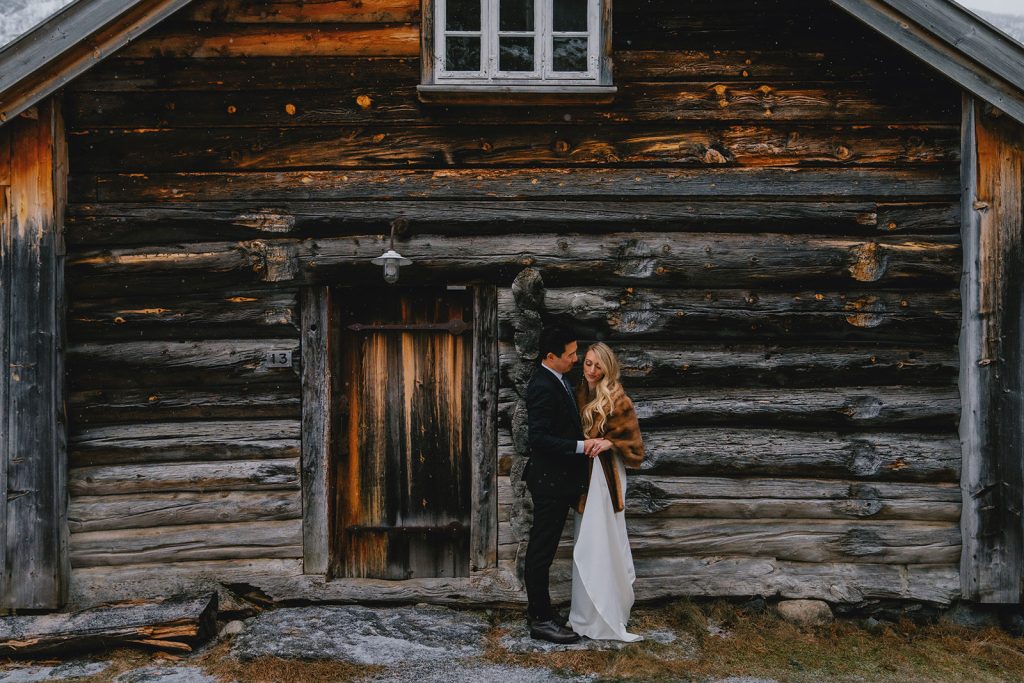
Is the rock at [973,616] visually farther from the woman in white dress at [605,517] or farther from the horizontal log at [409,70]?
the horizontal log at [409,70]

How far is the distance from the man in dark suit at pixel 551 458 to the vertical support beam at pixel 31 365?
341 cm

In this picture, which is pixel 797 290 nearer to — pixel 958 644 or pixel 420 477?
pixel 958 644

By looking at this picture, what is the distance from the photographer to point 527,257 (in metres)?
5.72

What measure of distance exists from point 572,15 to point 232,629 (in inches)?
194

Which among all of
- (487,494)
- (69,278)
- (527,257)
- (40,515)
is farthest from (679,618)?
(69,278)

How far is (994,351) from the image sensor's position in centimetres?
555

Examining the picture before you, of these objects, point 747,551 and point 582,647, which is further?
point 747,551

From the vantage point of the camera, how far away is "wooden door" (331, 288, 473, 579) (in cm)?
604

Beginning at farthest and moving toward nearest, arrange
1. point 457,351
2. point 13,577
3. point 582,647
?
1. point 457,351
2. point 13,577
3. point 582,647

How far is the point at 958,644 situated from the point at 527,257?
3.94 m

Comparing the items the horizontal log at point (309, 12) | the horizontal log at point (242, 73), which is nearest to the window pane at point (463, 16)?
the horizontal log at point (309, 12)

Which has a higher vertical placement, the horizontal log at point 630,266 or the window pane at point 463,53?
the window pane at point 463,53

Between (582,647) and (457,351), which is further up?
(457,351)

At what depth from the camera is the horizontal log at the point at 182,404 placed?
5719 millimetres
